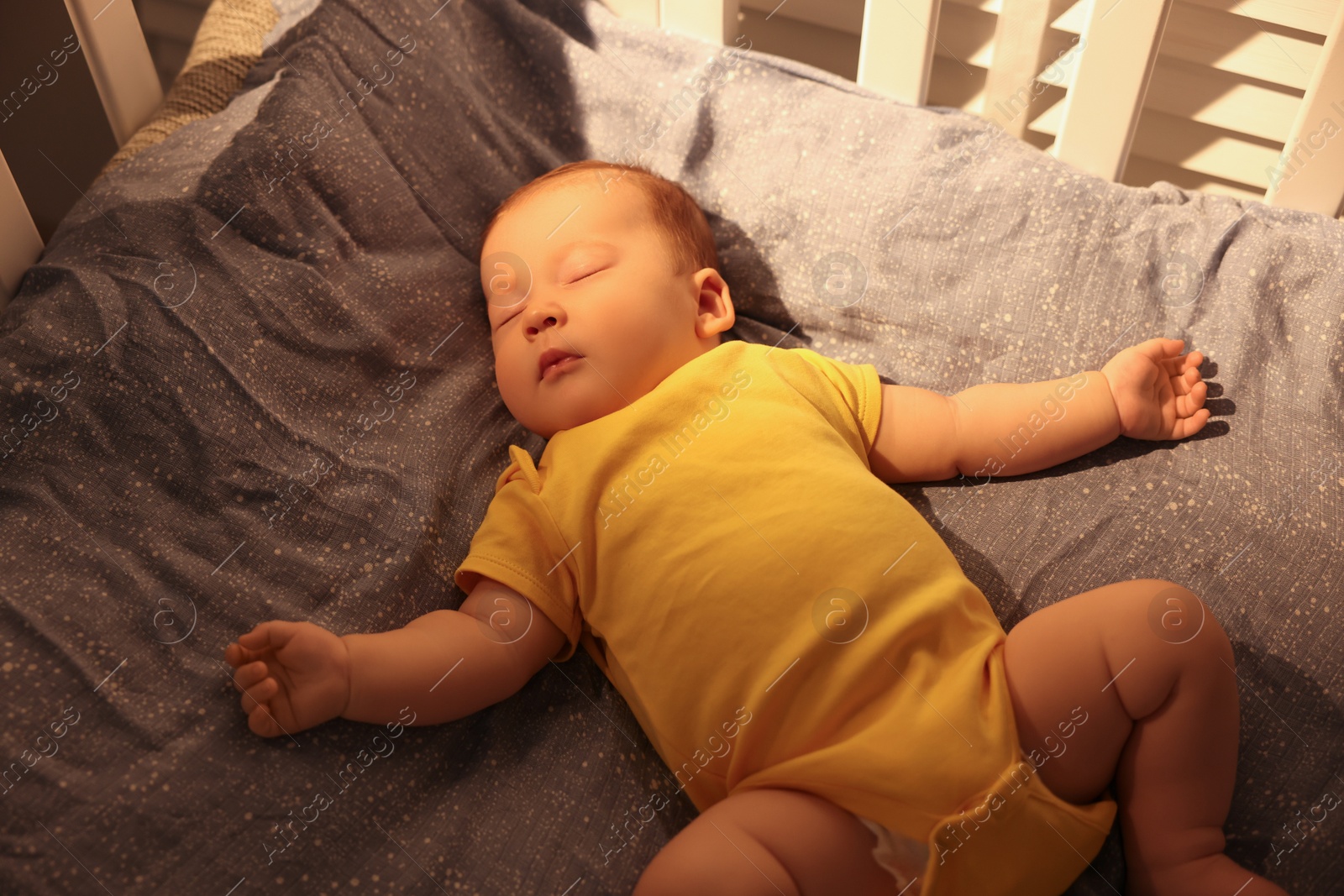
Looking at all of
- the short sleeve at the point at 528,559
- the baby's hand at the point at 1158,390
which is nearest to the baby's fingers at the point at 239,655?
the short sleeve at the point at 528,559

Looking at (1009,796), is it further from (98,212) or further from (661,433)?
(98,212)

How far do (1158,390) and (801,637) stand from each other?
1.79ft

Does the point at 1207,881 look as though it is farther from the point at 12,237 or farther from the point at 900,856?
the point at 12,237

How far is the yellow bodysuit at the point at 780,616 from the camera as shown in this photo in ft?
2.56

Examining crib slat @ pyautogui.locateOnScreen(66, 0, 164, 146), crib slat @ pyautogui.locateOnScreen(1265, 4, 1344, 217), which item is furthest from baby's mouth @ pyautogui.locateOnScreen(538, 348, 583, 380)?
crib slat @ pyautogui.locateOnScreen(1265, 4, 1344, 217)

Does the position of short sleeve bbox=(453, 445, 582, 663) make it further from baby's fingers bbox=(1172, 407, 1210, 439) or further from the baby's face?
baby's fingers bbox=(1172, 407, 1210, 439)

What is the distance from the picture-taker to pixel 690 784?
0.87 meters

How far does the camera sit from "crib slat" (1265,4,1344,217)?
114 centimetres

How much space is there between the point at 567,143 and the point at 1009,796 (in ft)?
3.48

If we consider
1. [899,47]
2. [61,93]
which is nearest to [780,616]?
[899,47]

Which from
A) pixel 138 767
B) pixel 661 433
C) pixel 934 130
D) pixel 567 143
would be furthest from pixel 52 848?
pixel 934 130

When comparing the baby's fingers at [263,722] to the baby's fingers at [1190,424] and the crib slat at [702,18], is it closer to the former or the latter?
the baby's fingers at [1190,424]

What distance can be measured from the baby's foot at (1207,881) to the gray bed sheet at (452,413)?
4 centimetres

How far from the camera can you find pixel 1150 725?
0.83 metres
